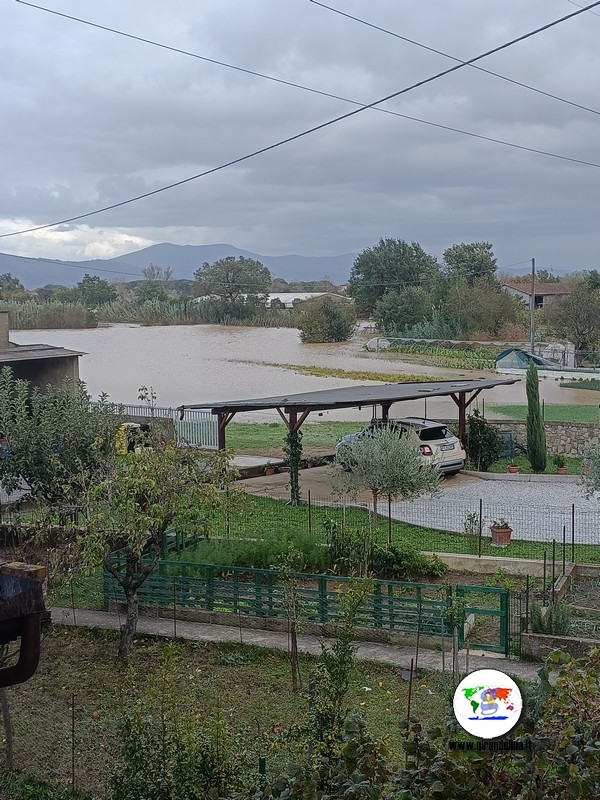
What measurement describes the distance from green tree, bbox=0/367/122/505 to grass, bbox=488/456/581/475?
43.7 ft

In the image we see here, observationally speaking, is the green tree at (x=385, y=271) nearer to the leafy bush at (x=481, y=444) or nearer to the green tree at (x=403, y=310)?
the green tree at (x=403, y=310)

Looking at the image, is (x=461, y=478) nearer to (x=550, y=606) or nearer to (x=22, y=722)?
(x=550, y=606)

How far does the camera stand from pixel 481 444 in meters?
26.5

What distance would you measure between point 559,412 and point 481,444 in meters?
13.6

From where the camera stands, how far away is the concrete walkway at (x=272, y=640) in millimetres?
11195

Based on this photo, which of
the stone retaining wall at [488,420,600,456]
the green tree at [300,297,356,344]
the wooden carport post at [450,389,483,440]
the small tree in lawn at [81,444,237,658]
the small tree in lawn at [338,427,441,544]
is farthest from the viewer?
the green tree at [300,297,356,344]

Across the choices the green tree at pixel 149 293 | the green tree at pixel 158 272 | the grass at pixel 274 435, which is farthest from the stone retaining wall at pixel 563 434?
the green tree at pixel 158 272

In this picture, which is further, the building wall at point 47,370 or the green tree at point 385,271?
the green tree at point 385,271

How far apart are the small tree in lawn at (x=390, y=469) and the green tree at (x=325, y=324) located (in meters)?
54.6

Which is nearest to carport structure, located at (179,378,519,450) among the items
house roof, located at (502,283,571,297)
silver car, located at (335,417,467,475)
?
silver car, located at (335,417,467,475)

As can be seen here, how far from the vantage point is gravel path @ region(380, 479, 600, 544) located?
18.4 m

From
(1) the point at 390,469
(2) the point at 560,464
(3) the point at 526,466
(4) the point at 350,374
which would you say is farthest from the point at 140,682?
(4) the point at 350,374

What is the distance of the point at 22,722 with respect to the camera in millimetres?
9617

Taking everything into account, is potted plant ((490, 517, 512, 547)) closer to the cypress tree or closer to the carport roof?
the carport roof
